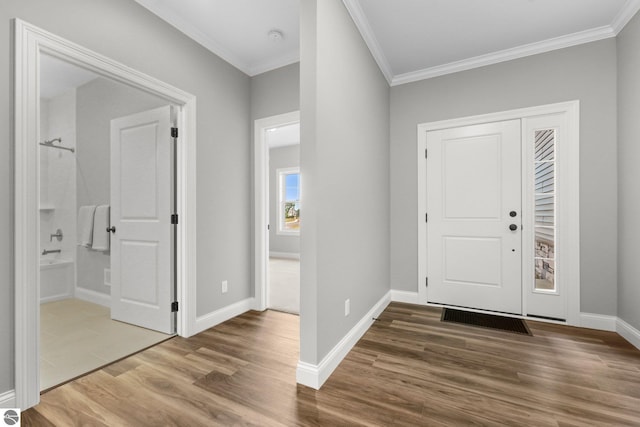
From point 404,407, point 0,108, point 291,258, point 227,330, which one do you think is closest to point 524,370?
point 404,407

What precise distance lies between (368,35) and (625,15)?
2.09 m

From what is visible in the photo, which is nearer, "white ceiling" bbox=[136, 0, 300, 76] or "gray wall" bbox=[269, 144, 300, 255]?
"white ceiling" bbox=[136, 0, 300, 76]

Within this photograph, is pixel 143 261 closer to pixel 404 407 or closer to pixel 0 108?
pixel 0 108

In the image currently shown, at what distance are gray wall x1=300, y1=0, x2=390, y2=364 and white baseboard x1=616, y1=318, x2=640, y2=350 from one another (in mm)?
2077

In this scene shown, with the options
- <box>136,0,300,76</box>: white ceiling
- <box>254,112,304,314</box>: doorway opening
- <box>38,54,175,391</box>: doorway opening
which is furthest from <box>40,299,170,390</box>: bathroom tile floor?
<box>136,0,300,76</box>: white ceiling

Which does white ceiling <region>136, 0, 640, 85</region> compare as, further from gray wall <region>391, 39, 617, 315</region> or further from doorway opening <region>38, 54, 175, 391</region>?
doorway opening <region>38, 54, 175, 391</region>

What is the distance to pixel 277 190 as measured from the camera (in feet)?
24.9

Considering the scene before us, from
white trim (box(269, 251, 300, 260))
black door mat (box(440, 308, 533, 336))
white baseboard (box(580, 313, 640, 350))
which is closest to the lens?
white baseboard (box(580, 313, 640, 350))

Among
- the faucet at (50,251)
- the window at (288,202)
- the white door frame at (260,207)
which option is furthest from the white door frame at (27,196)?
the window at (288,202)

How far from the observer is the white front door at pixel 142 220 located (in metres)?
2.58

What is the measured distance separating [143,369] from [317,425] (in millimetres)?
1341

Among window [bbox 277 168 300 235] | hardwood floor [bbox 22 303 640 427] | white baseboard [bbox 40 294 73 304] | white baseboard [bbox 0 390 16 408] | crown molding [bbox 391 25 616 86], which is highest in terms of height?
crown molding [bbox 391 25 616 86]

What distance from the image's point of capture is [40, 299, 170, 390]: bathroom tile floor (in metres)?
2.01

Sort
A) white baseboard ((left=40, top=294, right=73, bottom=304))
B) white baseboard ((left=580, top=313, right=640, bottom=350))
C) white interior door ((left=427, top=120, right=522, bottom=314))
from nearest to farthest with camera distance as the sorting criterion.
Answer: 1. white baseboard ((left=580, top=313, right=640, bottom=350))
2. white interior door ((left=427, top=120, right=522, bottom=314))
3. white baseboard ((left=40, top=294, right=73, bottom=304))
